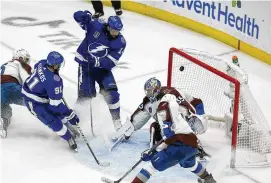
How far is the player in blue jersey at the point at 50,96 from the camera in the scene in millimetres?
4395

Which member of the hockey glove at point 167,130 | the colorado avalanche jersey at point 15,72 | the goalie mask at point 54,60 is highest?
the goalie mask at point 54,60

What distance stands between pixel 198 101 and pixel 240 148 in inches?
19.4

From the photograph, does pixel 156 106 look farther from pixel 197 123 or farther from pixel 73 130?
pixel 73 130

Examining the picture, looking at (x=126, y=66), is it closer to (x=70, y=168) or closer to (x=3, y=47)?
(x=3, y=47)

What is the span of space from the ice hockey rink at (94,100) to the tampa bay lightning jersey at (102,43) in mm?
617

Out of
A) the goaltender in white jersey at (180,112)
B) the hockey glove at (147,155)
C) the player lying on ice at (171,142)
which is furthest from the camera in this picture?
the goaltender in white jersey at (180,112)

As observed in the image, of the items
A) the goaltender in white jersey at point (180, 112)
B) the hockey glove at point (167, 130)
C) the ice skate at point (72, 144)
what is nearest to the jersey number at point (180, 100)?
the goaltender in white jersey at point (180, 112)

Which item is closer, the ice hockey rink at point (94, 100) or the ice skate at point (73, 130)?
the ice hockey rink at point (94, 100)

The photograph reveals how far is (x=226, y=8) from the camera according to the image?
674cm

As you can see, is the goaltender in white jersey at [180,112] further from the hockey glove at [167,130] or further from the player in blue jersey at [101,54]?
the player in blue jersey at [101,54]

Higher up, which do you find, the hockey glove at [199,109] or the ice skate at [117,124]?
the hockey glove at [199,109]

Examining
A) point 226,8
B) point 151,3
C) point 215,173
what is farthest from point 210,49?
point 215,173

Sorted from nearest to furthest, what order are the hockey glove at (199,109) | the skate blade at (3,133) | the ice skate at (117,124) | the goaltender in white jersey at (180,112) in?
the goaltender in white jersey at (180,112), the hockey glove at (199,109), the skate blade at (3,133), the ice skate at (117,124)

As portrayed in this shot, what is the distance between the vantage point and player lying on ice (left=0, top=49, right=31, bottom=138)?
4.81m
